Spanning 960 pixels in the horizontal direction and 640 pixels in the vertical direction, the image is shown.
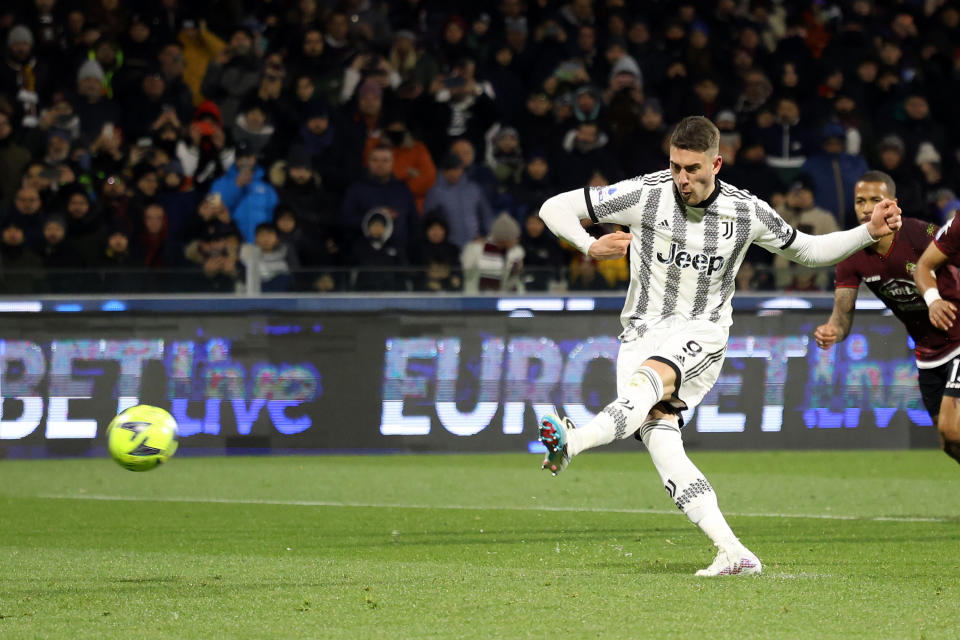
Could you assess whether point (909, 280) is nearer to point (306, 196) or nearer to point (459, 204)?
point (459, 204)

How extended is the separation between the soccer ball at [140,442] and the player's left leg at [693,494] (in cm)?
230

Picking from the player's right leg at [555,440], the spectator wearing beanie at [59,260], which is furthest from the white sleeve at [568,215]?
the spectator wearing beanie at [59,260]

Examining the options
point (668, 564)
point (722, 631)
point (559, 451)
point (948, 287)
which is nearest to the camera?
point (722, 631)

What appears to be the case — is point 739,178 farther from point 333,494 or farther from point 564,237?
point 564,237

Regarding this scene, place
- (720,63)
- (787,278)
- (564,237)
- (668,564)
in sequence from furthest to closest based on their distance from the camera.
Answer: (720,63) < (787,278) < (668,564) < (564,237)

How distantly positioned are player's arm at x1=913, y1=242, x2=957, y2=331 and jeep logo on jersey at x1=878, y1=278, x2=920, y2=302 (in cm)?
49

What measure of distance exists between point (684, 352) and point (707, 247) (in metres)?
0.50

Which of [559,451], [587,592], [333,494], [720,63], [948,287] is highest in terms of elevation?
[720,63]

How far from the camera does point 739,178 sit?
15.3 metres

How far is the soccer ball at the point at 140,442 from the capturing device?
23.5 feet

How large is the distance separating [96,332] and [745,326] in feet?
19.0

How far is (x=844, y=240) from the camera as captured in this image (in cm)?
693

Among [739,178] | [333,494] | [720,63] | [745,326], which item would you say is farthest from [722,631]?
[720,63]

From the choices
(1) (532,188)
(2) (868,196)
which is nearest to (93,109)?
(1) (532,188)
